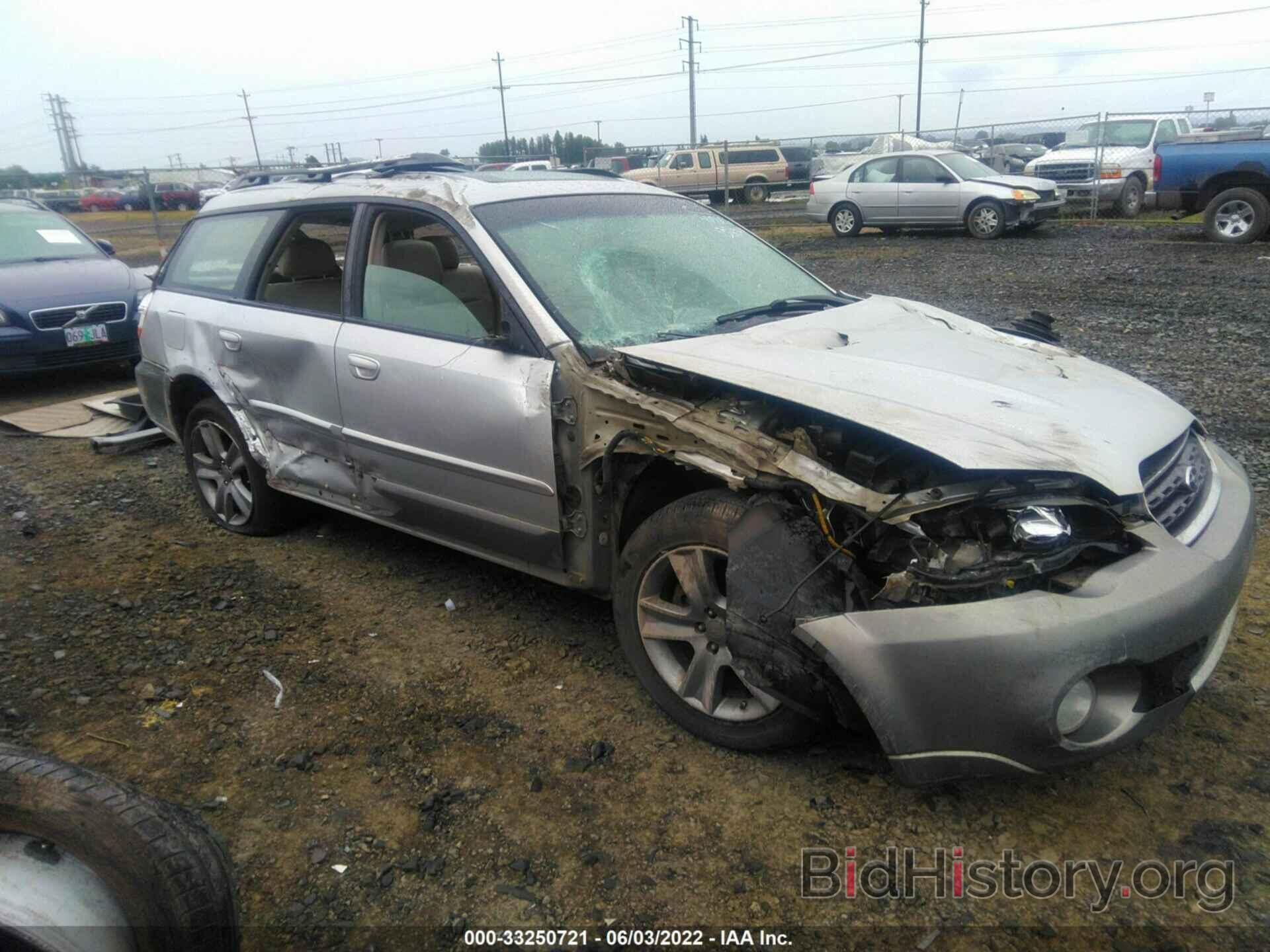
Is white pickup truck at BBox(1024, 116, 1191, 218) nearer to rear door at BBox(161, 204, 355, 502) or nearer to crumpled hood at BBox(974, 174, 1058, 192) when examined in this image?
crumpled hood at BBox(974, 174, 1058, 192)

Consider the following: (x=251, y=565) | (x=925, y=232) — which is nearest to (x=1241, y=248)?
(x=925, y=232)

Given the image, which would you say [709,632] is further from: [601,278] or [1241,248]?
[1241,248]

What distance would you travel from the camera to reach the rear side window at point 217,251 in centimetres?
420

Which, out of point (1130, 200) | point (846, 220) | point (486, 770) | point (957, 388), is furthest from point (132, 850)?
point (1130, 200)

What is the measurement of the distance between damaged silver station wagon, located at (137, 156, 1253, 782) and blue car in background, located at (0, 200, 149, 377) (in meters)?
3.91

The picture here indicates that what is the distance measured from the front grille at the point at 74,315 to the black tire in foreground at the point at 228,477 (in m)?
3.74

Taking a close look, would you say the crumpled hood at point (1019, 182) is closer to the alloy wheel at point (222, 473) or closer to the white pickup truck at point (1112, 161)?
the white pickup truck at point (1112, 161)

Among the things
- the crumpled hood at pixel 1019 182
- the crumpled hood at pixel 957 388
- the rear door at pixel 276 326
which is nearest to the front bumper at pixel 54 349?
the rear door at pixel 276 326

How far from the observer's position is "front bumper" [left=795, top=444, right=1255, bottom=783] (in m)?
2.02

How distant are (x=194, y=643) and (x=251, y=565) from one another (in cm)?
75

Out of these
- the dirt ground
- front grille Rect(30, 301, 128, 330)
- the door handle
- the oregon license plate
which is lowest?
the dirt ground

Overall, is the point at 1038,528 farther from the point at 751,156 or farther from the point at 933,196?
the point at 751,156

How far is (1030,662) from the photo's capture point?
201cm

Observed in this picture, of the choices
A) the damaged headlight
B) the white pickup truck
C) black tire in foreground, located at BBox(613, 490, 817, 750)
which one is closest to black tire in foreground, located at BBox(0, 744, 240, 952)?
black tire in foreground, located at BBox(613, 490, 817, 750)
